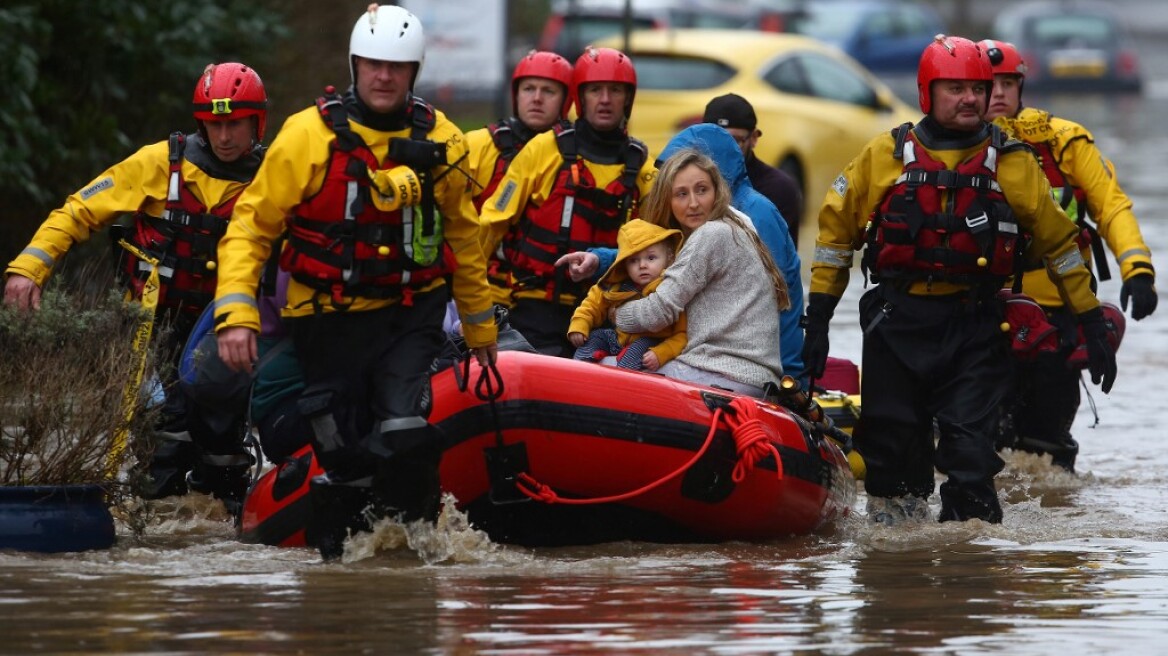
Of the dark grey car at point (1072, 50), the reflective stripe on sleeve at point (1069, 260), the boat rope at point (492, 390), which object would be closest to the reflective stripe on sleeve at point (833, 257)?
the reflective stripe on sleeve at point (1069, 260)

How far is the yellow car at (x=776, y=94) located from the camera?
784 inches

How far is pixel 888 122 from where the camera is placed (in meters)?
21.4

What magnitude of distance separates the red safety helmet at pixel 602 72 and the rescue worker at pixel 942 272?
4.01ft

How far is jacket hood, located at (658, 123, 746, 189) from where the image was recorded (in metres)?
9.17

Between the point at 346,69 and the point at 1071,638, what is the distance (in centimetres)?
1112

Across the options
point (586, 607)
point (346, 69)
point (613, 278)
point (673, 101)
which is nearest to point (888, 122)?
point (673, 101)

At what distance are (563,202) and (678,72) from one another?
35.3 feet

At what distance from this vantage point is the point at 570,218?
959cm

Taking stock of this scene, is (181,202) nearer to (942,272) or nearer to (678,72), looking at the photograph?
(942,272)

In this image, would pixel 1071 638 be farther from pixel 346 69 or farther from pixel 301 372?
pixel 346 69

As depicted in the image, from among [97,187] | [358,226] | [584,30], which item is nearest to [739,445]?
[358,226]

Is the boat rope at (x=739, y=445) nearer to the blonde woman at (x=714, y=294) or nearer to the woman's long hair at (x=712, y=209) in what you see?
the blonde woman at (x=714, y=294)

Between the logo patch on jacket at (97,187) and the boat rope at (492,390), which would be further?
the logo patch on jacket at (97,187)

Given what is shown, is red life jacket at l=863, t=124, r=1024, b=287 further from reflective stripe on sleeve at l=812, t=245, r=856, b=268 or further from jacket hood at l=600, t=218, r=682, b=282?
jacket hood at l=600, t=218, r=682, b=282
